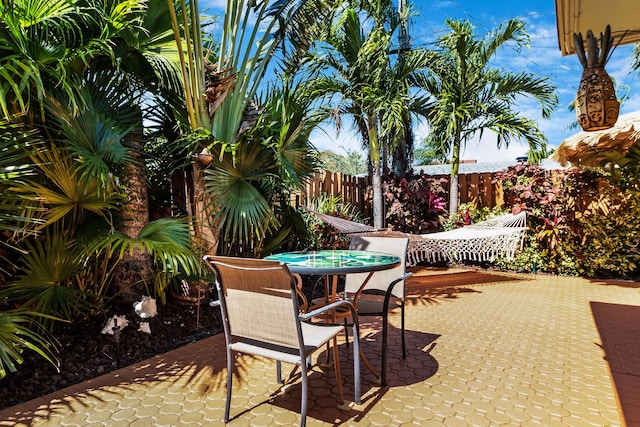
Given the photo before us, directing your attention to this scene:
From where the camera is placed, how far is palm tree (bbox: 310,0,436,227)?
19.3 feet

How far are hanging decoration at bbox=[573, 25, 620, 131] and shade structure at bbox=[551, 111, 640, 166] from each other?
9.48 feet

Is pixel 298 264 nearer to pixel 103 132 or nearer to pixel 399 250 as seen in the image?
pixel 399 250

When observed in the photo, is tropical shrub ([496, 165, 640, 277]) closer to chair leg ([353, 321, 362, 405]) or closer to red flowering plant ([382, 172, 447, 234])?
red flowering plant ([382, 172, 447, 234])

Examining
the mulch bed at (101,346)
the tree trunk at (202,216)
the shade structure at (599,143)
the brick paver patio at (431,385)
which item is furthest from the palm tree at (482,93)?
the mulch bed at (101,346)

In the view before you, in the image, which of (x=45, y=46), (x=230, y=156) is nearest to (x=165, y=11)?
(x=45, y=46)

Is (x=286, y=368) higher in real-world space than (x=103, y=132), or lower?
lower

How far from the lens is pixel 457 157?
21.4 feet

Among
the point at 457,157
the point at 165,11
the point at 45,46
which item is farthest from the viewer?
the point at 457,157

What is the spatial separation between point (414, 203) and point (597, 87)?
15.2ft

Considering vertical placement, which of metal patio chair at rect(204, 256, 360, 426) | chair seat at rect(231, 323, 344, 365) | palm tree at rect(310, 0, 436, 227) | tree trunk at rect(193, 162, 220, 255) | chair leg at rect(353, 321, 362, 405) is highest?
palm tree at rect(310, 0, 436, 227)

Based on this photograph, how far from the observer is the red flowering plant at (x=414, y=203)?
690cm

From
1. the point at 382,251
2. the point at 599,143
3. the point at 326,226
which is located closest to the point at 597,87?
the point at 382,251

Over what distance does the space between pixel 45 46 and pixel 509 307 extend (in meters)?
4.73

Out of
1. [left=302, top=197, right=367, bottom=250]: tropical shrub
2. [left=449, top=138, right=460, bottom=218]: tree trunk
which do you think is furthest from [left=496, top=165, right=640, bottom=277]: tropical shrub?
[left=302, top=197, right=367, bottom=250]: tropical shrub
